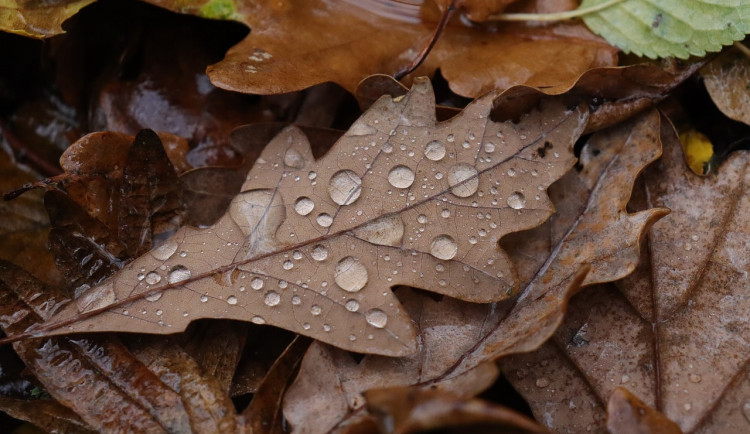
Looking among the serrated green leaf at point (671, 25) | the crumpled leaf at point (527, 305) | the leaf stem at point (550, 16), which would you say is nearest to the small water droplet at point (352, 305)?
the crumpled leaf at point (527, 305)

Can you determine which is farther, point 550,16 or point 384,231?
point 550,16

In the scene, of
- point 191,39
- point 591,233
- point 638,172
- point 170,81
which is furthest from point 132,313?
point 638,172

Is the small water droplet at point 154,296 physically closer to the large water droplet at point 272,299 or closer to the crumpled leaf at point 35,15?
the large water droplet at point 272,299

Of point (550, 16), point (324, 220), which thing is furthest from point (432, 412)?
point (550, 16)

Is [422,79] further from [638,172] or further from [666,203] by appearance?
[666,203]

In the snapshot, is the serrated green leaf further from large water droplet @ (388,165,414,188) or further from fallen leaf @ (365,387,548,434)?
fallen leaf @ (365,387,548,434)

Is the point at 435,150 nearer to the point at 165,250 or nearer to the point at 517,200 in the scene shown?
the point at 517,200

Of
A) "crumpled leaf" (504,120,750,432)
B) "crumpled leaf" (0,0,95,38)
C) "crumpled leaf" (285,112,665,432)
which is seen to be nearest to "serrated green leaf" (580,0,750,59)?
"crumpled leaf" (285,112,665,432)
